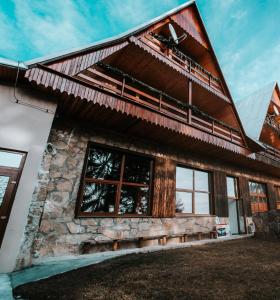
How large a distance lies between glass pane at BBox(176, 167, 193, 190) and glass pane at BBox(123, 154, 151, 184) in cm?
158

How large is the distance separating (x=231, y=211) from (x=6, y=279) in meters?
10.1

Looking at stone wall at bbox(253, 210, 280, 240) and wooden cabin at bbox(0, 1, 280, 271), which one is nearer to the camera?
wooden cabin at bbox(0, 1, 280, 271)

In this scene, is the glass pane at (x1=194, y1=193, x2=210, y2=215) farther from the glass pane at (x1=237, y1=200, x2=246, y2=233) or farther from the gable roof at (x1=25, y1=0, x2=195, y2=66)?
the gable roof at (x1=25, y1=0, x2=195, y2=66)

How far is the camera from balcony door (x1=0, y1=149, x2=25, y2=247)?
3.73 metres

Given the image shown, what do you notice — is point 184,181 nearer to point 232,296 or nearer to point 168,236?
point 168,236

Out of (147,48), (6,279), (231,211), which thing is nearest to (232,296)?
(6,279)

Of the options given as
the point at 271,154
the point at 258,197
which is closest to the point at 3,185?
the point at 258,197

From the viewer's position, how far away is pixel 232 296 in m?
2.49

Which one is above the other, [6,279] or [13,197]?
[13,197]

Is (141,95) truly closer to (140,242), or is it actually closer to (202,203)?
(140,242)

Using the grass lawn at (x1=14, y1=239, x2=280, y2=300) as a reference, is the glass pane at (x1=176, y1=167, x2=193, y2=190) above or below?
above

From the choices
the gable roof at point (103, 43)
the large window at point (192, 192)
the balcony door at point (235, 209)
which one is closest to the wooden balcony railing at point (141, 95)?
the gable roof at point (103, 43)

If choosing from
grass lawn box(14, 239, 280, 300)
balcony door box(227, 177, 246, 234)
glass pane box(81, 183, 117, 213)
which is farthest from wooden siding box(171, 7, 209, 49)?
grass lawn box(14, 239, 280, 300)

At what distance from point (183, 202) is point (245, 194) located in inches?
186
